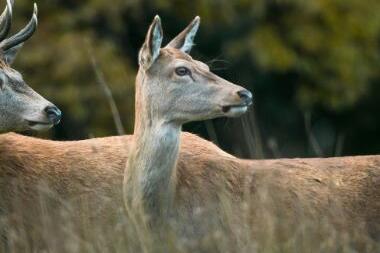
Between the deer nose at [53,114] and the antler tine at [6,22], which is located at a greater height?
the antler tine at [6,22]

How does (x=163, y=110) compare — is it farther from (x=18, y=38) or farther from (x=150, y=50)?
(x=18, y=38)

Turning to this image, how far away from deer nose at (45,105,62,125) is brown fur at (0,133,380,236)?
2.38ft

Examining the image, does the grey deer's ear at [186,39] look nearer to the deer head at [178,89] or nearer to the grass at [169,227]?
the deer head at [178,89]

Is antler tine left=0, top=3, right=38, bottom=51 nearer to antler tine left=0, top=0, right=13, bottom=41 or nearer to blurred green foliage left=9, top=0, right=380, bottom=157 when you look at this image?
antler tine left=0, top=0, right=13, bottom=41

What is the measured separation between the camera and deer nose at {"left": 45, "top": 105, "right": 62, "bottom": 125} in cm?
1282

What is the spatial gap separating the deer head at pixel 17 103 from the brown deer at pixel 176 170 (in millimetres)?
497

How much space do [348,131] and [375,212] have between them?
1395cm

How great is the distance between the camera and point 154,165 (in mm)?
12664

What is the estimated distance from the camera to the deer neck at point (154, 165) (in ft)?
41.4

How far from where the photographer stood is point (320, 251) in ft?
35.4

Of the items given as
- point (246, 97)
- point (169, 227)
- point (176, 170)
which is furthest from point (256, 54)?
point (169, 227)

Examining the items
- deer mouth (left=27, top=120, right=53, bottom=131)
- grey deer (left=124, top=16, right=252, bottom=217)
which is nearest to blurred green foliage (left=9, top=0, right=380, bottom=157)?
deer mouth (left=27, top=120, right=53, bottom=131)

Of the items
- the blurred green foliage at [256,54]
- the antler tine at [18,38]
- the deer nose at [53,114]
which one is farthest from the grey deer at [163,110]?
the blurred green foliage at [256,54]

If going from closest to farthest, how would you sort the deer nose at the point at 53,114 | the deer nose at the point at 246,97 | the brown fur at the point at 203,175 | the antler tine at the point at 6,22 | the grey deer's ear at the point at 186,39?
1. the deer nose at the point at 246,97
2. the deer nose at the point at 53,114
3. the brown fur at the point at 203,175
4. the antler tine at the point at 6,22
5. the grey deer's ear at the point at 186,39
